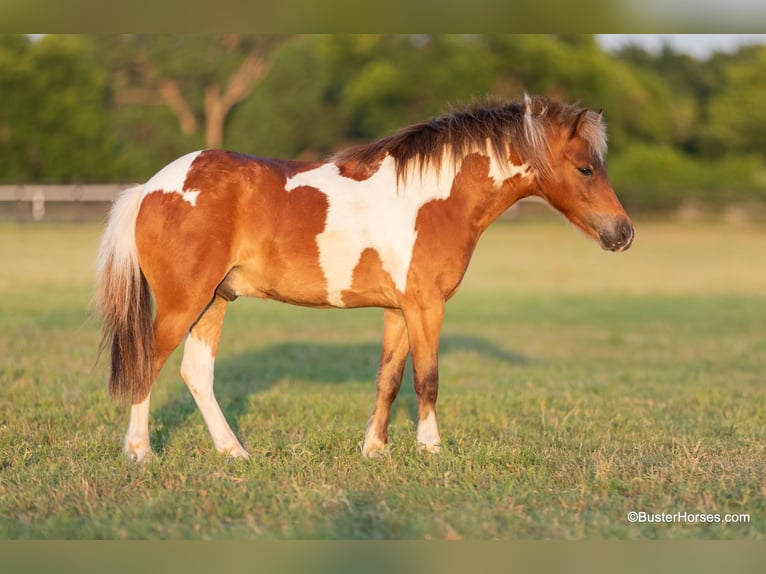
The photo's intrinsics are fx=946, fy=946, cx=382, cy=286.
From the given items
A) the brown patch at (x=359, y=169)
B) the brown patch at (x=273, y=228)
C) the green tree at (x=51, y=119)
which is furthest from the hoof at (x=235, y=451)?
the green tree at (x=51, y=119)

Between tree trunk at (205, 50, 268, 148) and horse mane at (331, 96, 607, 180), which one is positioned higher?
tree trunk at (205, 50, 268, 148)

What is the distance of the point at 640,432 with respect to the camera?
21.6 ft

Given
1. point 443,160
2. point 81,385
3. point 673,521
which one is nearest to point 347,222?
point 443,160

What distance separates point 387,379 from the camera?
5957mm

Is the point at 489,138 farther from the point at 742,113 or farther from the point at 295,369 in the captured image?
the point at 742,113

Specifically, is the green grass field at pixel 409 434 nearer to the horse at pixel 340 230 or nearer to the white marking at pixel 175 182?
the horse at pixel 340 230

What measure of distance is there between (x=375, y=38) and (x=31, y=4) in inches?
1989

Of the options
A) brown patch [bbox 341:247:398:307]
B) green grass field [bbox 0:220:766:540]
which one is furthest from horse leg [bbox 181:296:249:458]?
brown patch [bbox 341:247:398:307]

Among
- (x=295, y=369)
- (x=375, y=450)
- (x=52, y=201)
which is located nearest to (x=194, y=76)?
(x=52, y=201)

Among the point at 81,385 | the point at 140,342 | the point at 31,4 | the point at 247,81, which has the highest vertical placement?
the point at 247,81

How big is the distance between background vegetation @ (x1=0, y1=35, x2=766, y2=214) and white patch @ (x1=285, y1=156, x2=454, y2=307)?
43.2 metres

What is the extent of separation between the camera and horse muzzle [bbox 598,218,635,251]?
230 inches

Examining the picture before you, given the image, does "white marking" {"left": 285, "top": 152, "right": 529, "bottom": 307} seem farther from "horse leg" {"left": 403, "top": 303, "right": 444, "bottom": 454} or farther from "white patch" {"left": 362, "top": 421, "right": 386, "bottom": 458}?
"white patch" {"left": 362, "top": 421, "right": 386, "bottom": 458}

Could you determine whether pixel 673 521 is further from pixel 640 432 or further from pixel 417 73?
pixel 417 73
